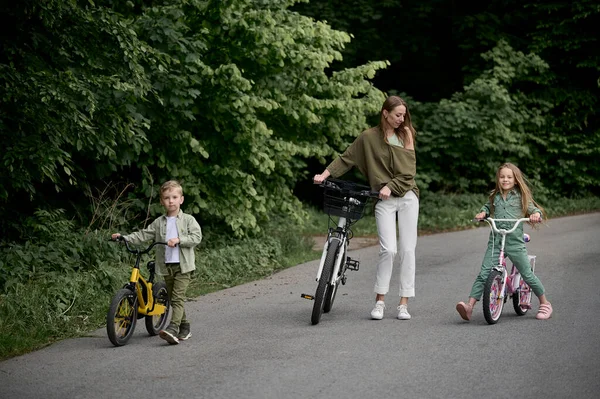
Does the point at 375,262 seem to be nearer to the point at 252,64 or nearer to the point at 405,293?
the point at 252,64

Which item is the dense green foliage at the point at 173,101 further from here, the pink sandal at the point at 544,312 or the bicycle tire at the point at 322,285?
the pink sandal at the point at 544,312

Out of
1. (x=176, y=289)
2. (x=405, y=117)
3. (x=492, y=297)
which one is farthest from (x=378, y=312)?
(x=176, y=289)

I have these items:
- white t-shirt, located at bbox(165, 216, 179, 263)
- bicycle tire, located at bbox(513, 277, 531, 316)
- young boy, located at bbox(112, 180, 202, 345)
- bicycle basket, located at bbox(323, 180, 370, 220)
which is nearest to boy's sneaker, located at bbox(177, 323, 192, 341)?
young boy, located at bbox(112, 180, 202, 345)

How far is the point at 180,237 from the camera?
23.7ft

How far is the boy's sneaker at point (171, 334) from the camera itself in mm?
7027

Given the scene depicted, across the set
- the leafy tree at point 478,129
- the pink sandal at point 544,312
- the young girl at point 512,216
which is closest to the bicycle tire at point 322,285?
the young girl at point 512,216

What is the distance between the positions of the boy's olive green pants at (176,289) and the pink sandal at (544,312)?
327cm

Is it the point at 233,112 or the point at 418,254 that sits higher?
the point at 233,112

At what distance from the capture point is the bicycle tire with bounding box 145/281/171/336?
7445mm

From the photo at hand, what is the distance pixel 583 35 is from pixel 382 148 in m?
17.6

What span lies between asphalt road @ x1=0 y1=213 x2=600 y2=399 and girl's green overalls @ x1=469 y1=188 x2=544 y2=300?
0.35 meters

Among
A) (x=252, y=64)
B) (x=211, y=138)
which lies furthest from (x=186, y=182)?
(x=252, y=64)

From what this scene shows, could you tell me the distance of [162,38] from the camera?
11375 millimetres

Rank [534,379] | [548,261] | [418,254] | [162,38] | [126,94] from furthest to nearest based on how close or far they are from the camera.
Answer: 1. [418,254]
2. [548,261]
3. [162,38]
4. [126,94]
5. [534,379]
